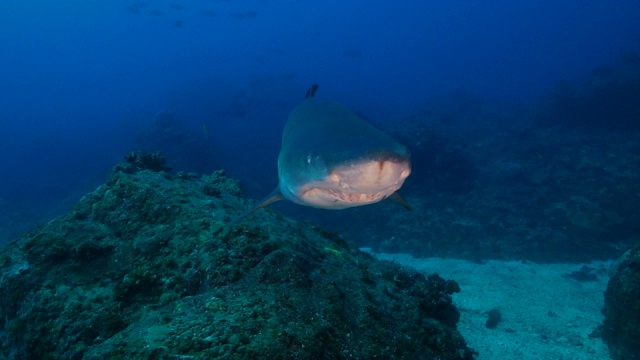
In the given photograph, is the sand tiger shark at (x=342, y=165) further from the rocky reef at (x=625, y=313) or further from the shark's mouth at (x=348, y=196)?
the rocky reef at (x=625, y=313)

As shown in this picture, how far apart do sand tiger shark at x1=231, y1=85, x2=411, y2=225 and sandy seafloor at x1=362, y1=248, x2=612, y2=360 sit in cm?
581

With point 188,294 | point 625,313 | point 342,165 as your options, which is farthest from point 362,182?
point 625,313

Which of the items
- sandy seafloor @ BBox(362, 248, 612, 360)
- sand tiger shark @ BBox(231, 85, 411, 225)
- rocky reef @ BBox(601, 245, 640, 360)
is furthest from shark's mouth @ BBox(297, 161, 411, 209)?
rocky reef @ BBox(601, 245, 640, 360)

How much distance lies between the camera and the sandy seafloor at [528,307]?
22.4ft

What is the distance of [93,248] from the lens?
10.5 ft

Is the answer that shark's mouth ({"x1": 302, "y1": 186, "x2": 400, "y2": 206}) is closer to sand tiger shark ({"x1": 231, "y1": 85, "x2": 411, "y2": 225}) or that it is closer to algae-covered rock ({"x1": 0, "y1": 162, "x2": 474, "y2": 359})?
sand tiger shark ({"x1": 231, "y1": 85, "x2": 411, "y2": 225})

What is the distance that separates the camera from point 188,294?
7.97 feet

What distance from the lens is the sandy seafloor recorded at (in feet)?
22.4

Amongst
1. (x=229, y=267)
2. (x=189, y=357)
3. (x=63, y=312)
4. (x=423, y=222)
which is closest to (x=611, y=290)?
(x=423, y=222)

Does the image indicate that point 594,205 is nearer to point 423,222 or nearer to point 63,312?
point 423,222

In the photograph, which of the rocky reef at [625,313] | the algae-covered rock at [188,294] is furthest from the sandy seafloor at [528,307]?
the algae-covered rock at [188,294]

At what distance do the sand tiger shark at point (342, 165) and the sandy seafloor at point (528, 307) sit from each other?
19.1 feet

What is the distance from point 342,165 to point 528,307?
8808 mm

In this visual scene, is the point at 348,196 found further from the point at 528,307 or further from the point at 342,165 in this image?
the point at 528,307
